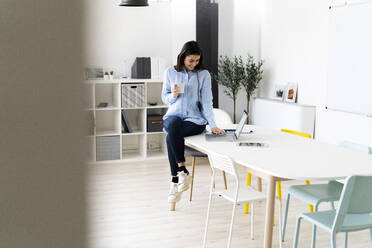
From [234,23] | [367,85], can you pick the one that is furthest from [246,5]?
[367,85]

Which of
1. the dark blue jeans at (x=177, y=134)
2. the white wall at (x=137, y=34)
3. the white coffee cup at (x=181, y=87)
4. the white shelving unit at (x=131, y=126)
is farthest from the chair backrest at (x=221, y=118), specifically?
the white wall at (x=137, y=34)

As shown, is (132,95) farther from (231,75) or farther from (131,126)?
(231,75)

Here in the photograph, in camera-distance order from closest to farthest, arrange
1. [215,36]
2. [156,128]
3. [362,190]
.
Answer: [362,190] → [156,128] → [215,36]

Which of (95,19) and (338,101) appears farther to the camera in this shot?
(338,101)

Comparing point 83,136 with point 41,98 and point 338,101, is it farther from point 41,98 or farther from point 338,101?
point 338,101

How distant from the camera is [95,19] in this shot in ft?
0.50

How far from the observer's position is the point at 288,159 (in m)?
2.71

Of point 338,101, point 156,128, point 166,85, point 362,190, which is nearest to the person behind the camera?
point 362,190

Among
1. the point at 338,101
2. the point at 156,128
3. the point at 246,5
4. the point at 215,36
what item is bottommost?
the point at 156,128

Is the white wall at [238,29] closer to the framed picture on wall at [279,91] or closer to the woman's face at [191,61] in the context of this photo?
the framed picture on wall at [279,91]

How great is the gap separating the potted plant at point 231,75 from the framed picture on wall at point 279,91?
0.49 meters

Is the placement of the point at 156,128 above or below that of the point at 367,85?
below

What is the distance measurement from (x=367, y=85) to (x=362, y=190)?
2452 mm

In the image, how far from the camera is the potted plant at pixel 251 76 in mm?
5965
